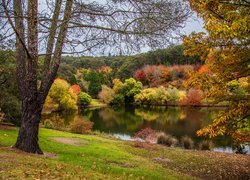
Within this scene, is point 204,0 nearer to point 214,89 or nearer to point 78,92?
point 214,89

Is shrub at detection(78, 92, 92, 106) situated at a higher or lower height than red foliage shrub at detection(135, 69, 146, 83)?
lower

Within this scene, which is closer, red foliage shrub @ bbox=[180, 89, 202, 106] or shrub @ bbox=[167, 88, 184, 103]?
red foliage shrub @ bbox=[180, 89, 202, 106]

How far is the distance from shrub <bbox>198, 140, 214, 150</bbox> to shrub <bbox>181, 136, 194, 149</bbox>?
0.74 m

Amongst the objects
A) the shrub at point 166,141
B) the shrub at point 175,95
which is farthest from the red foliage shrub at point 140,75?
the shrub at point 166,141

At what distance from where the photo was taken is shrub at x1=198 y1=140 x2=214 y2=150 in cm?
2594

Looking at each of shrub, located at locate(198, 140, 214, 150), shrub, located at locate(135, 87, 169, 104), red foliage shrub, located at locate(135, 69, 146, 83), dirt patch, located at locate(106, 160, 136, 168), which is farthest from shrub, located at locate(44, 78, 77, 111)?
red foliage shrub, located at locate(135, 69, 146, 83)

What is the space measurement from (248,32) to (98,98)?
75.9 meters

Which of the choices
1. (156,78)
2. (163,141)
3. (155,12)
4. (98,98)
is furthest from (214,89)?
(156,78)

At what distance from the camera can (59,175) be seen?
7359 millimetres

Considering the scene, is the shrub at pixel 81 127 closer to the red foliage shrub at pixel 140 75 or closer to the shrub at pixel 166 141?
the shrub at pixel 166 141

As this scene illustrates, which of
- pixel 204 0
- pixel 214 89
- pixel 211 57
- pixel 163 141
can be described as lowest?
pixel 163 141

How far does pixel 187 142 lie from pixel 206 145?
165cm

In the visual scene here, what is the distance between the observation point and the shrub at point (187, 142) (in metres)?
26.3

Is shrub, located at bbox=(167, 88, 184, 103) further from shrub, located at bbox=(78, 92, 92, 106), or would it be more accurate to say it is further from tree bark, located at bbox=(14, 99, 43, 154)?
tree bark, located at bbox=(14, 99, 43, 154)
